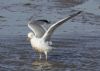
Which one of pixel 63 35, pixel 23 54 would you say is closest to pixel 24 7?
pixel 63 35

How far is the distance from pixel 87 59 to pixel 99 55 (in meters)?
0.46

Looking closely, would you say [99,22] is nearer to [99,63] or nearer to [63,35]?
[63,35]

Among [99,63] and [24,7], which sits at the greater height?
[24,7]

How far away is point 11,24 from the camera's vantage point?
17.3 m

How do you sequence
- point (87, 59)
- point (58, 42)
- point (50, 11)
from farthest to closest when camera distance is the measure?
point (50, 11) → point (58, 42) → point (87, 59)

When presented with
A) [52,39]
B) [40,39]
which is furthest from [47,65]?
[52,39]

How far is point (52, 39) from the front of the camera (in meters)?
15.4

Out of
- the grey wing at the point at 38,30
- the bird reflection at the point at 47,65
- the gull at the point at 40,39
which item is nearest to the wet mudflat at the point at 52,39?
the bird reflection at the point at 47,65

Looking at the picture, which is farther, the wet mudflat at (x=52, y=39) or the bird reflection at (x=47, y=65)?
the wet mudflat at (x=52, y=39)

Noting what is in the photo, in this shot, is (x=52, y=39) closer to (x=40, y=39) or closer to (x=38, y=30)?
(x=38, y=30)

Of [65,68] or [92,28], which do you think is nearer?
[65,68]

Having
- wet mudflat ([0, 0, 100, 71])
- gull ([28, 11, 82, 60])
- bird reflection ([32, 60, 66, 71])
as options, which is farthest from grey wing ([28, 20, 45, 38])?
bird reflection ([32, 60, 66, 71])

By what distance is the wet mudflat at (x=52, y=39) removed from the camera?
42.0 feet

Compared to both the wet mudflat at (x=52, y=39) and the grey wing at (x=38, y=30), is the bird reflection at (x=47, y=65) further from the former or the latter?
the grey wing at (x=38, y=30)
